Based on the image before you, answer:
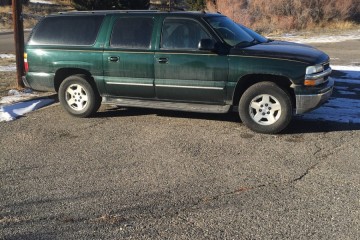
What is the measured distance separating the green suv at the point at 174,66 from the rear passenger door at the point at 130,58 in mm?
16

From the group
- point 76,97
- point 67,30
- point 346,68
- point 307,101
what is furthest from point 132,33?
point 346,68

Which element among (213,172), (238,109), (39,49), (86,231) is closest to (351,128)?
(238,109)

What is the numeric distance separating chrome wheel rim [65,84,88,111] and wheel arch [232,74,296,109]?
2705 mm

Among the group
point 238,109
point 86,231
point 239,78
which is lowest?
point 86,231

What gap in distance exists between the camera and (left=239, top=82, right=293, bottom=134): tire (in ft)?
22.3

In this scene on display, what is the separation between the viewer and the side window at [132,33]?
7.53 m

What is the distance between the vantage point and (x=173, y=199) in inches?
183

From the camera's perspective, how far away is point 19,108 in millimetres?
8969

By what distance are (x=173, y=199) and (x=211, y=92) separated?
9.23ft

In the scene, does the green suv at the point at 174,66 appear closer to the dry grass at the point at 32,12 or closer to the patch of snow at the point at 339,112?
the patch of snow at the point at 339,112

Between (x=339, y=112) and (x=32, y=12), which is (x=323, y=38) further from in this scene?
(x=32, y=12)

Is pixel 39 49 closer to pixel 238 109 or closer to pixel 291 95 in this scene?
pixel 238 109

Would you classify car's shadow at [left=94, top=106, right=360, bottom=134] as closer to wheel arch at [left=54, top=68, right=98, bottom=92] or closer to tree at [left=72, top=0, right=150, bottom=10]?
wheel arch at [left=54, top=68, right=98, bottom=92]

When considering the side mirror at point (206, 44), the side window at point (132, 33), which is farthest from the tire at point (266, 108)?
the side window at point (132, 33)
